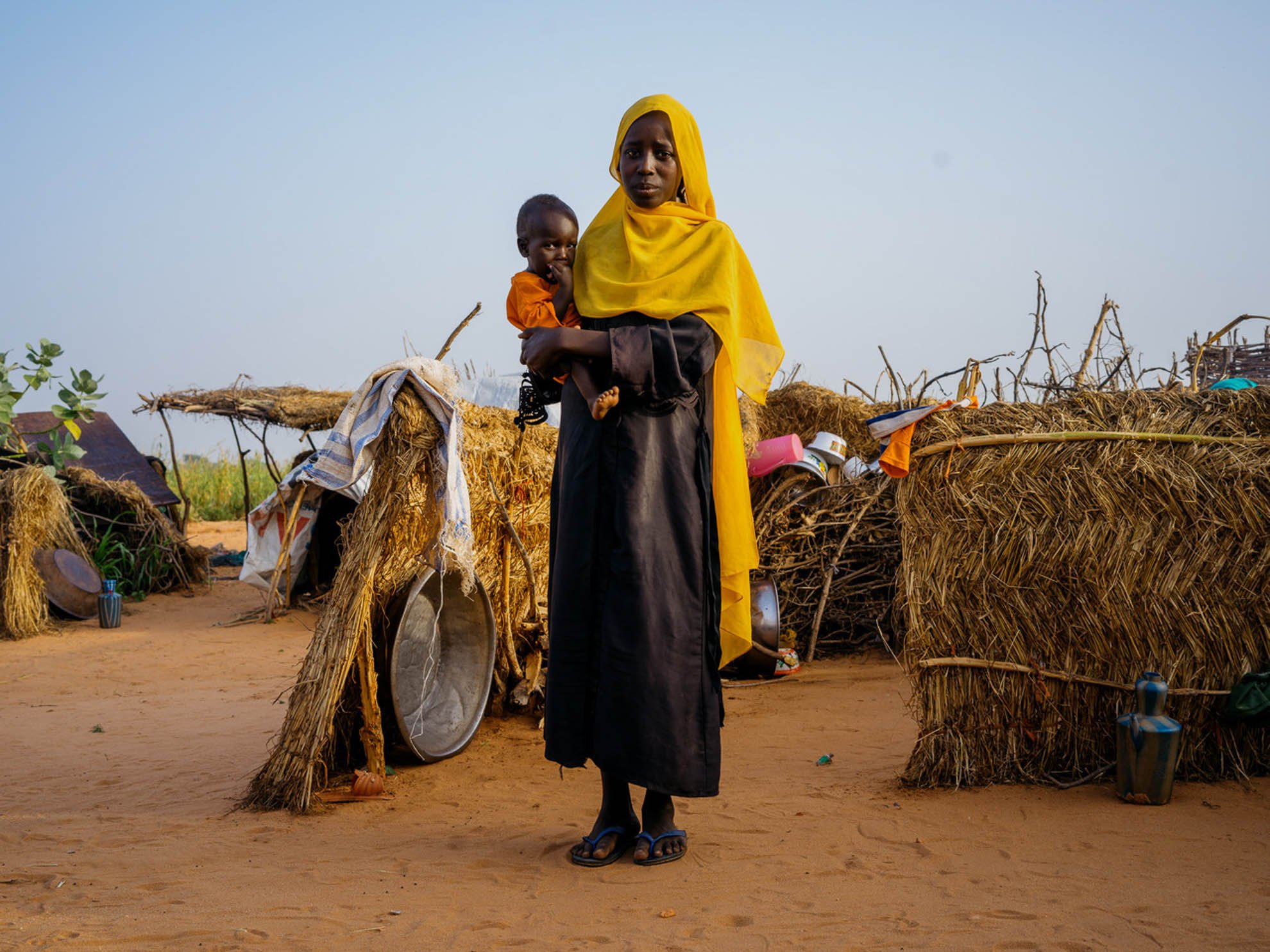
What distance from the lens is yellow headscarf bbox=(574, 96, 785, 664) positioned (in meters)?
2.90

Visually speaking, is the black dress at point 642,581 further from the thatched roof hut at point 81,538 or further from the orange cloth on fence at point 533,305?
the thatched roof hut at point 81,538

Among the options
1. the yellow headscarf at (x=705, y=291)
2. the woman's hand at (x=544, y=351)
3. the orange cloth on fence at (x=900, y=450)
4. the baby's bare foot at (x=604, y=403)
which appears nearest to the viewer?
the baby's bare foot at (x=604, y=403)

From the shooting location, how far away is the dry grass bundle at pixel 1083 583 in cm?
361

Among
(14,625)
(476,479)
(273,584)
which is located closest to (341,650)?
(476,479)

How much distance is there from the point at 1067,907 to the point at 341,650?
2540mm

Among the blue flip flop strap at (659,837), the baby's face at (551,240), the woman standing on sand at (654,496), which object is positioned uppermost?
the baby's face at (551,240)

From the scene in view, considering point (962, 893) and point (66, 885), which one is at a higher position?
point (962, 893)

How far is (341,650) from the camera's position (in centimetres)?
370

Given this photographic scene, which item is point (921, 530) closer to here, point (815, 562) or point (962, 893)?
point (962, 893)

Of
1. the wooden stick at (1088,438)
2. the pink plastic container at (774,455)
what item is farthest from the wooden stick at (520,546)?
the pink plastic container at (774,455)

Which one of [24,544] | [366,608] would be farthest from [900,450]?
[24,544]

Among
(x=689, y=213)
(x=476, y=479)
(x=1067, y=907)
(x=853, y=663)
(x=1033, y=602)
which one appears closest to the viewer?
(x=1067, y=907)

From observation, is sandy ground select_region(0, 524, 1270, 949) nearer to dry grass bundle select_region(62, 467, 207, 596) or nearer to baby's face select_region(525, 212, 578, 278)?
baby's face select_region(525, 212, 578, 278)

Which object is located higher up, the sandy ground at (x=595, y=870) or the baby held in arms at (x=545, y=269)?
the baby held in arms at (x=545, y=269)
